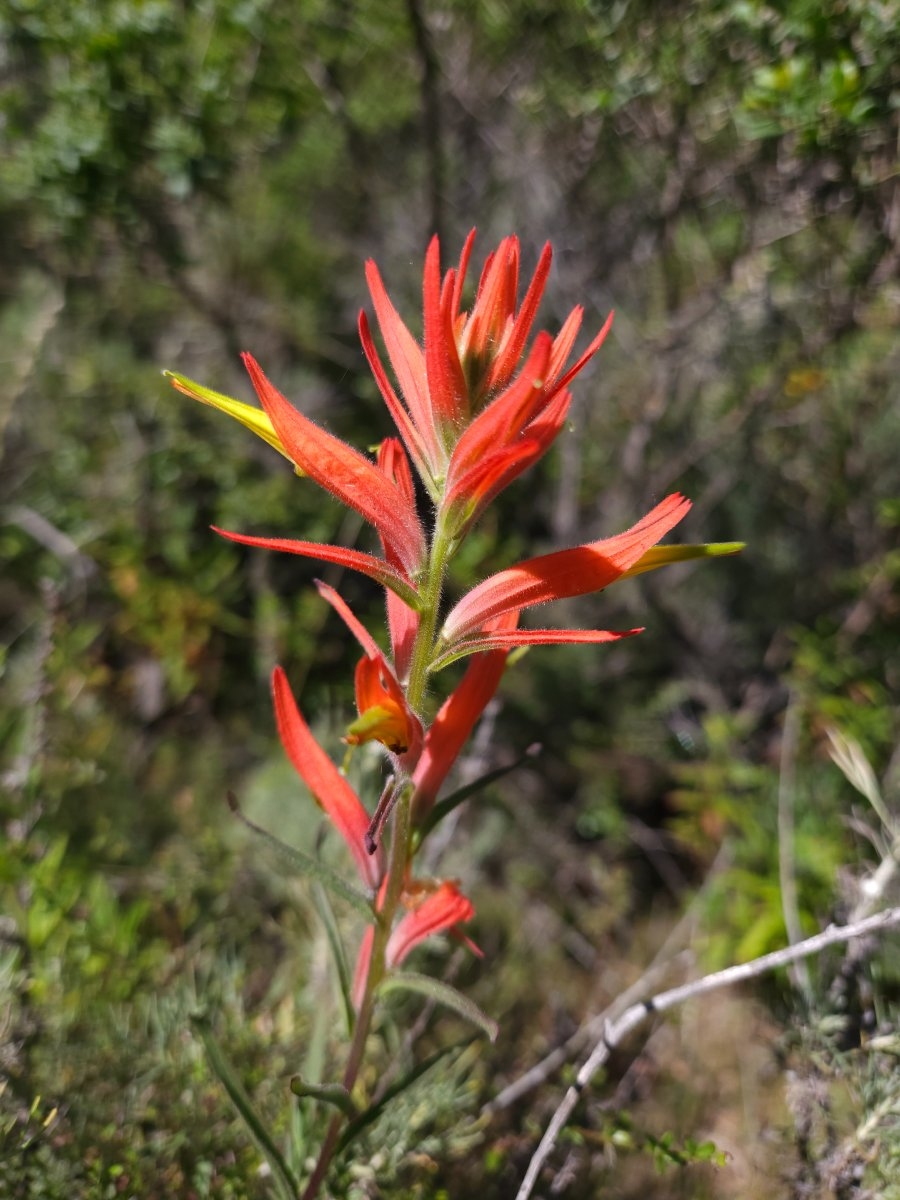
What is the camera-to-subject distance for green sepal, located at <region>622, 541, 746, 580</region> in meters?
0.75

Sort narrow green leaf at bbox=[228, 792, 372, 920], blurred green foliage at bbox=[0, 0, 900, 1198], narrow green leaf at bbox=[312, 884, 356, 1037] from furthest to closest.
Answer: blurred green foliage at bbox=[0, 0, 900, 1198] < narrow green leaf at bbox=[312, 884, 356, 1037] < narrow green leaf at bbox=[228, 792, 372, 920]

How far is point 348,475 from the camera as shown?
0.76 metres

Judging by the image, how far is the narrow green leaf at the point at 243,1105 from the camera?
0.76m

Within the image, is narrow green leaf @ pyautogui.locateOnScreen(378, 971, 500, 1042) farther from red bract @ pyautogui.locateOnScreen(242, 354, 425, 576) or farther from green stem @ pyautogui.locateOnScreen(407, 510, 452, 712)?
red bract @ pyautogui.locateOnScreen(242, 354, 425, 576)

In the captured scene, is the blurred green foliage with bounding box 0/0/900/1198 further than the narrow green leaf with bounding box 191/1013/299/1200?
Yes

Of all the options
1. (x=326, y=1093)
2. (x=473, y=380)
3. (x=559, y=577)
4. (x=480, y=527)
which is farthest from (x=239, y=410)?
(x=480, y=527)

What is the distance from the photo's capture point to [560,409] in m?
0.75

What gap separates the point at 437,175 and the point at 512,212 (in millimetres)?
684

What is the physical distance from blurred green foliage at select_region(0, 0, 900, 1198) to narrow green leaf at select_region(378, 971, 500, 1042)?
47 cm

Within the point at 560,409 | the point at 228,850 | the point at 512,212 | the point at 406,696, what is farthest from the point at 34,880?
the point at 512,212

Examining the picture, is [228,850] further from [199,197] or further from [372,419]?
[199,197]

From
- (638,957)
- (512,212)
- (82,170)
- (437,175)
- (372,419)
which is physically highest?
(512,212)

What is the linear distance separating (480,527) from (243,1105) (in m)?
2.03

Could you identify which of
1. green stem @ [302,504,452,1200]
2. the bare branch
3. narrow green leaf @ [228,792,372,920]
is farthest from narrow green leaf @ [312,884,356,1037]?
the bare branch
